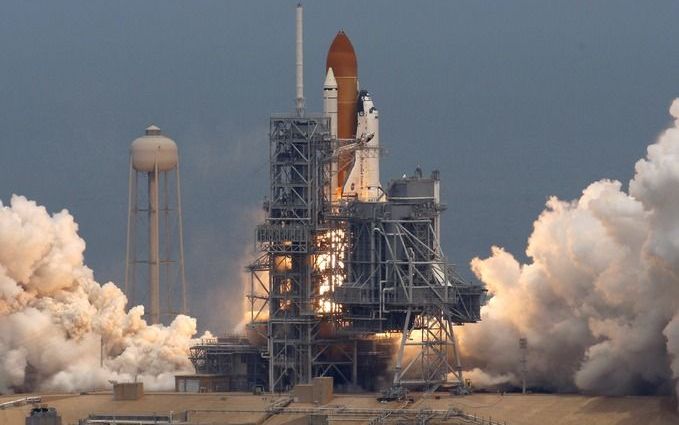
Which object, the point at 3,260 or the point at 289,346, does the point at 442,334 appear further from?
the point at 3,260

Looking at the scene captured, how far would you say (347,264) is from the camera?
153 m

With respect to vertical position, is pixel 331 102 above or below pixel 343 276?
above

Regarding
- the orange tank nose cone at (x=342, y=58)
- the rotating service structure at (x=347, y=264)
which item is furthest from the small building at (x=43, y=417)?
the orange tank nose cone at (x=342, y=58)

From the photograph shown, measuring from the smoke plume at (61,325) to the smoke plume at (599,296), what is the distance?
62.8 feet

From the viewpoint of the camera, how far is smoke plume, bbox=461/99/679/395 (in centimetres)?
13875

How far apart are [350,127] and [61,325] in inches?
753

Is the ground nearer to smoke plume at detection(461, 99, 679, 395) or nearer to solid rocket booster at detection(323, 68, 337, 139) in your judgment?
smoke plume at detection(461, 99, 679, 395)

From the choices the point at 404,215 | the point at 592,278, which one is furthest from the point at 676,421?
the point at 404,215

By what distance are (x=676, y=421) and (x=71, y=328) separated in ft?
132

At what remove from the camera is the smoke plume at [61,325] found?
162625mm

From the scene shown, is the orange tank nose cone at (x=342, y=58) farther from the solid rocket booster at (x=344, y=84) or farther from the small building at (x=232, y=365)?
the small building at (x=232, y=365)

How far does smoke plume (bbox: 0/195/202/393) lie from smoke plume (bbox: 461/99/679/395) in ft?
62.8

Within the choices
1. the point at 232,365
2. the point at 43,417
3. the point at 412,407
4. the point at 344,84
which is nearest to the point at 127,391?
the point at 232,365

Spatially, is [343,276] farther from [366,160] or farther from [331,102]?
[331,102]
